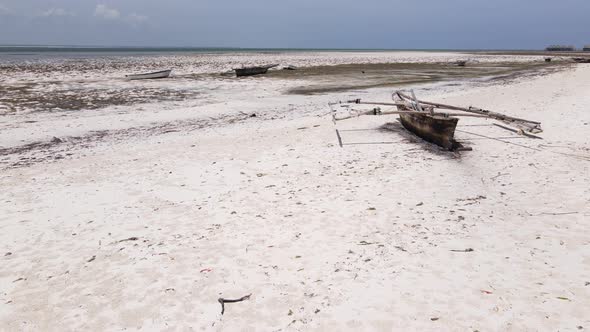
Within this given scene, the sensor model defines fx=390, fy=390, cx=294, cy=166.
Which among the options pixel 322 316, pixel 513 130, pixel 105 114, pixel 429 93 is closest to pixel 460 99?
pixel 429 93

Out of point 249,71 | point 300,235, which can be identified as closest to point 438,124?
point 300,235

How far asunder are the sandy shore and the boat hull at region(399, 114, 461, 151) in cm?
37

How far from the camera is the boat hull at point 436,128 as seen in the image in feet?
30.9

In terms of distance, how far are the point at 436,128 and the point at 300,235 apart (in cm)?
574

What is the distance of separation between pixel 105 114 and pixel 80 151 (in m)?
5.59

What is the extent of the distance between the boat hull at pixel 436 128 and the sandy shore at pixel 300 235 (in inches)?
14.4

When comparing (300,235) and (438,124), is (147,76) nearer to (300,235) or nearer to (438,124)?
(438,124)

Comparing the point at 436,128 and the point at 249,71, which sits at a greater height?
the point at 249,71

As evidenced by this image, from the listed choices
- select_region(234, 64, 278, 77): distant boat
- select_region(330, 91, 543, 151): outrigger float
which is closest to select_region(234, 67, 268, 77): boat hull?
select_region(234, 64, 278, 77): distant boat

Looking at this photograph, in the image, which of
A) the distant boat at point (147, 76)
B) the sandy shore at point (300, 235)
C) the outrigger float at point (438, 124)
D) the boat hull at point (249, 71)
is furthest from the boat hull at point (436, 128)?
the distant boat at point (147, 76)

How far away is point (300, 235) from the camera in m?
5.59

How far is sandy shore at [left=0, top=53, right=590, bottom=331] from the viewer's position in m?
3.92

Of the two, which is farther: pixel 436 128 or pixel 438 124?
pixel 436 128

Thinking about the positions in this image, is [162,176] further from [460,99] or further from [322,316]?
[460,99]
